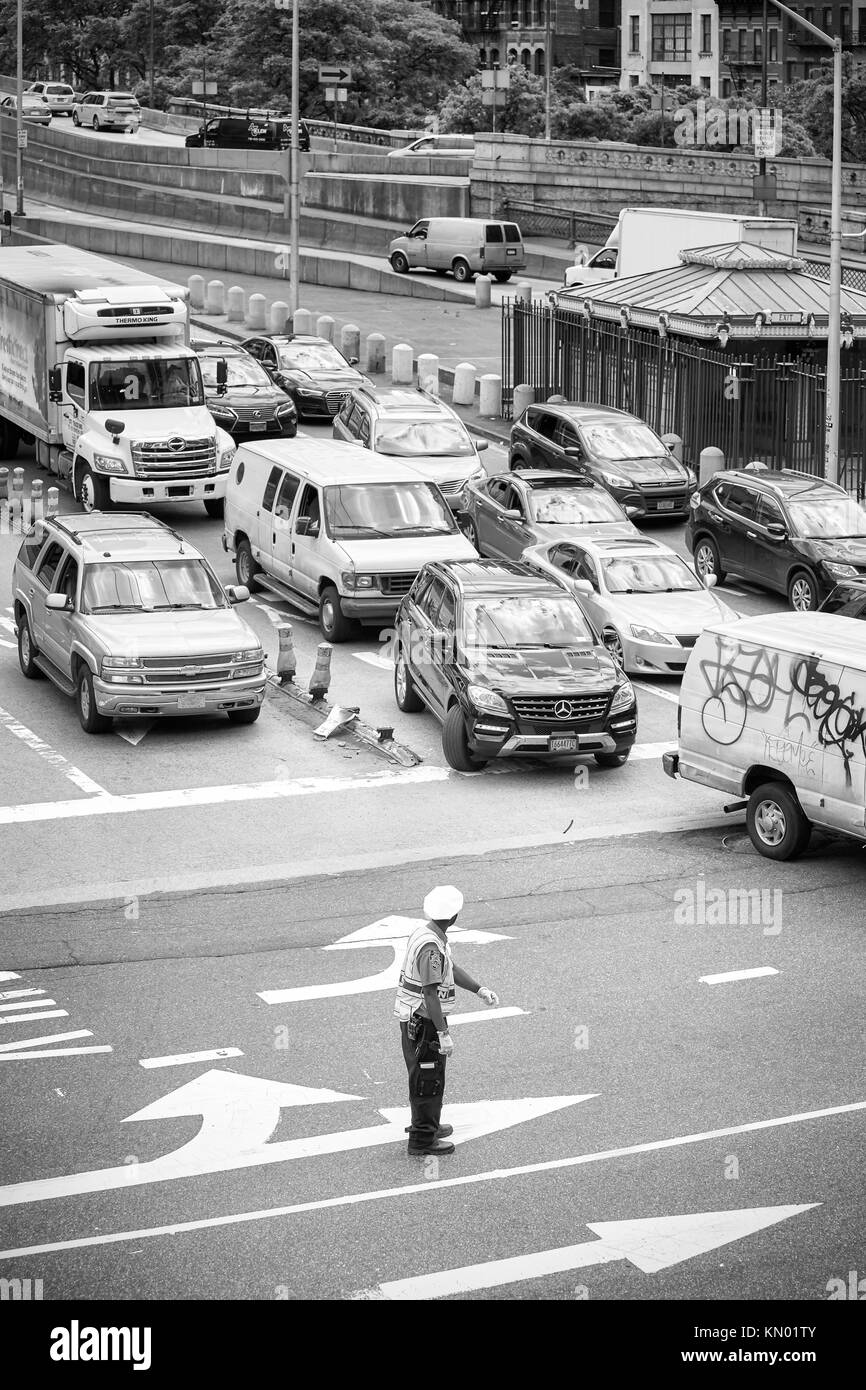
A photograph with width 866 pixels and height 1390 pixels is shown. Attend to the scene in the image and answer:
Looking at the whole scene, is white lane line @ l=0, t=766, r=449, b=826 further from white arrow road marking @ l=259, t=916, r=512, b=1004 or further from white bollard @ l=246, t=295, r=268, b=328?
white bollard @ l=246, t=295, r=268, b=328

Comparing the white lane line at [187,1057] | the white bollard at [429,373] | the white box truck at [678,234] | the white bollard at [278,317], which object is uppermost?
the white box truck at [678,234]

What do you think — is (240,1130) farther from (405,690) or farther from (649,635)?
(649,635)

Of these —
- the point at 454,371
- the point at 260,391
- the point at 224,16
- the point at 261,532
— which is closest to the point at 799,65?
the point at 224,16

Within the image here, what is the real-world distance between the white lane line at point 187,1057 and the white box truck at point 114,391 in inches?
714

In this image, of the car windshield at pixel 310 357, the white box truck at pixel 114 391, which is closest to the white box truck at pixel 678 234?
the car windshield at pixel 310 357

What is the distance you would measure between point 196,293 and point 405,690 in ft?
112

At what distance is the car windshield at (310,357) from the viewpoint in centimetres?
3953

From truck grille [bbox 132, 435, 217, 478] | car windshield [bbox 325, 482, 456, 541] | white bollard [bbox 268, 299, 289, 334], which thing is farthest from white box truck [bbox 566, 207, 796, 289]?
car windshield [bbox 325, 482, 456, 541]

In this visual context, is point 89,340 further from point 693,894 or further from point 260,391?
point 693,894

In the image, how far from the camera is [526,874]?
15875 millimetres

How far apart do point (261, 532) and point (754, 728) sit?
416 inches

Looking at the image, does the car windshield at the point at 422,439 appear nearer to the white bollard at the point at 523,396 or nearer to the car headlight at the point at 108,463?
the car headlight at the point at 108,463

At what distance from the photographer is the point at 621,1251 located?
30.3 ft

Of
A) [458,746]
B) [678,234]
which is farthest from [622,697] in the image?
[678,234]
